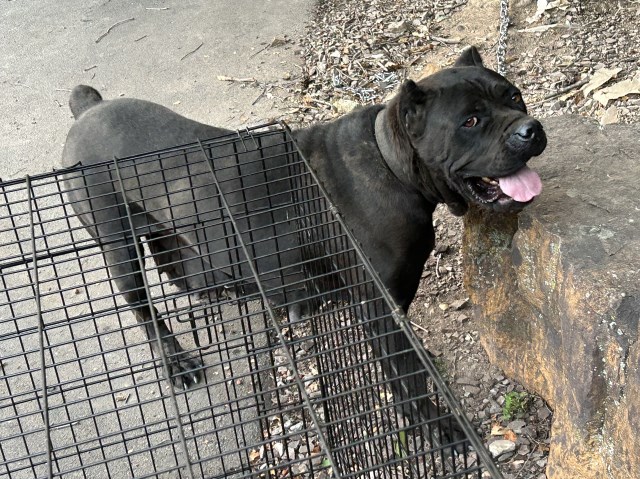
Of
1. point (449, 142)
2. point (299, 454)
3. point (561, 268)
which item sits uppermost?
point (449, 142)

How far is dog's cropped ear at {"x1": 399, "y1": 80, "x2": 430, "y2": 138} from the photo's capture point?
9.79 ft

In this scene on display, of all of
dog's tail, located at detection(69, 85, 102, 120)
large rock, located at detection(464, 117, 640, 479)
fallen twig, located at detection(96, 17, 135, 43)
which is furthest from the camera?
fallen twig, located at detection(96, 17, 135, 43)

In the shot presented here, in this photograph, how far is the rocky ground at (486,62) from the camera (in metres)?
3.38

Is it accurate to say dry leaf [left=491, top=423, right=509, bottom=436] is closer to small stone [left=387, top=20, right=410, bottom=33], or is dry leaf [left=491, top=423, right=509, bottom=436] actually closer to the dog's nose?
the dog's nose

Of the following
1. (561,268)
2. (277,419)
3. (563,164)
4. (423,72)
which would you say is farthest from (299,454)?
(423,72)

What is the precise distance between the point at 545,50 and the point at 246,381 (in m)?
3.64

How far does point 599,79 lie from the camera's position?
5.04 meters

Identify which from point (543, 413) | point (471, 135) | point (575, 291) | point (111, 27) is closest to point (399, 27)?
point (111, 27)

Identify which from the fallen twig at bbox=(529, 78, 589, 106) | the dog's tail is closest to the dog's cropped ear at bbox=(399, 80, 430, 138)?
the dog's tail

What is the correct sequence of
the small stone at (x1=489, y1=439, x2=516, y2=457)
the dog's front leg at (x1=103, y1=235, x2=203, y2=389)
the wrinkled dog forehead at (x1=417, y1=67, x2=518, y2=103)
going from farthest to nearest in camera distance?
the dog's front leg at (x1=103, y1=235, x2=203, y2=389) < the small stone at (x1=489, y1=439, x2=516, y2=457) < the wrinkled dog forehead at (x1=417, y1=67, x2=518, y2=103)

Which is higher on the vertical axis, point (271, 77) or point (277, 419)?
point (271, 77)

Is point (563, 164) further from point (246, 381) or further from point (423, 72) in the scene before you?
point (423, 72)

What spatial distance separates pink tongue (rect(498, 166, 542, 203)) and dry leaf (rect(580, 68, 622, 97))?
246 centimetres

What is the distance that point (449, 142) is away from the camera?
2957 millimetres
